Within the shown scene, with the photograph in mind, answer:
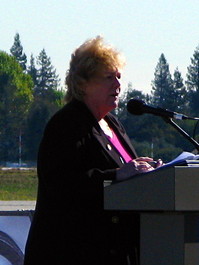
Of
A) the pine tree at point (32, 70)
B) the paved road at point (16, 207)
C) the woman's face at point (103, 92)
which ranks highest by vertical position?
the pine tree at point (32, 70)

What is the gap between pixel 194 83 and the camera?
101062mm

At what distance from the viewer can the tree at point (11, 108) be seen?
8450 cm

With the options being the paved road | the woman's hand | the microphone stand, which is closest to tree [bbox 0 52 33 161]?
the paved road

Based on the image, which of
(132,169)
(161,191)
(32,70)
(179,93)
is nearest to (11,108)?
(179,93)

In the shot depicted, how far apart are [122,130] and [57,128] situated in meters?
0.45

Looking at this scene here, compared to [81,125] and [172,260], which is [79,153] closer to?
[81,125]

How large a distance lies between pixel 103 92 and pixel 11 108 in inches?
3335

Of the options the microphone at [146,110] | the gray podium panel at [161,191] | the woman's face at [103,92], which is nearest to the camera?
the gray podium panel at [161,191]

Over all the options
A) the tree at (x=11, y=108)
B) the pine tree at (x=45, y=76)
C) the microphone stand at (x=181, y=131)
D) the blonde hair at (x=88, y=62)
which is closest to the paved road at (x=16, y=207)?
the blonde hair at (x=88, y=62)

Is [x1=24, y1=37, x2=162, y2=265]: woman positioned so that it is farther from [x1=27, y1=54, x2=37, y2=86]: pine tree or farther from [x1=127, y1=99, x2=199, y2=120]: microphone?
[x1=27, y1=54, x2=37, y2=86]: pine tree

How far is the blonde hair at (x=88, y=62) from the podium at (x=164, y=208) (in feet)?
2.14

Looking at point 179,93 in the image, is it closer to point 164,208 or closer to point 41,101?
point 41,101

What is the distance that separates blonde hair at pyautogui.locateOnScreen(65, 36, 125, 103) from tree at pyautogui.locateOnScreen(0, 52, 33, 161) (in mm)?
78154

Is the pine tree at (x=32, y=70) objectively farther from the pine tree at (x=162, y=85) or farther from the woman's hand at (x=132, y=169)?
the woman's hand at (x=132, y=169)
